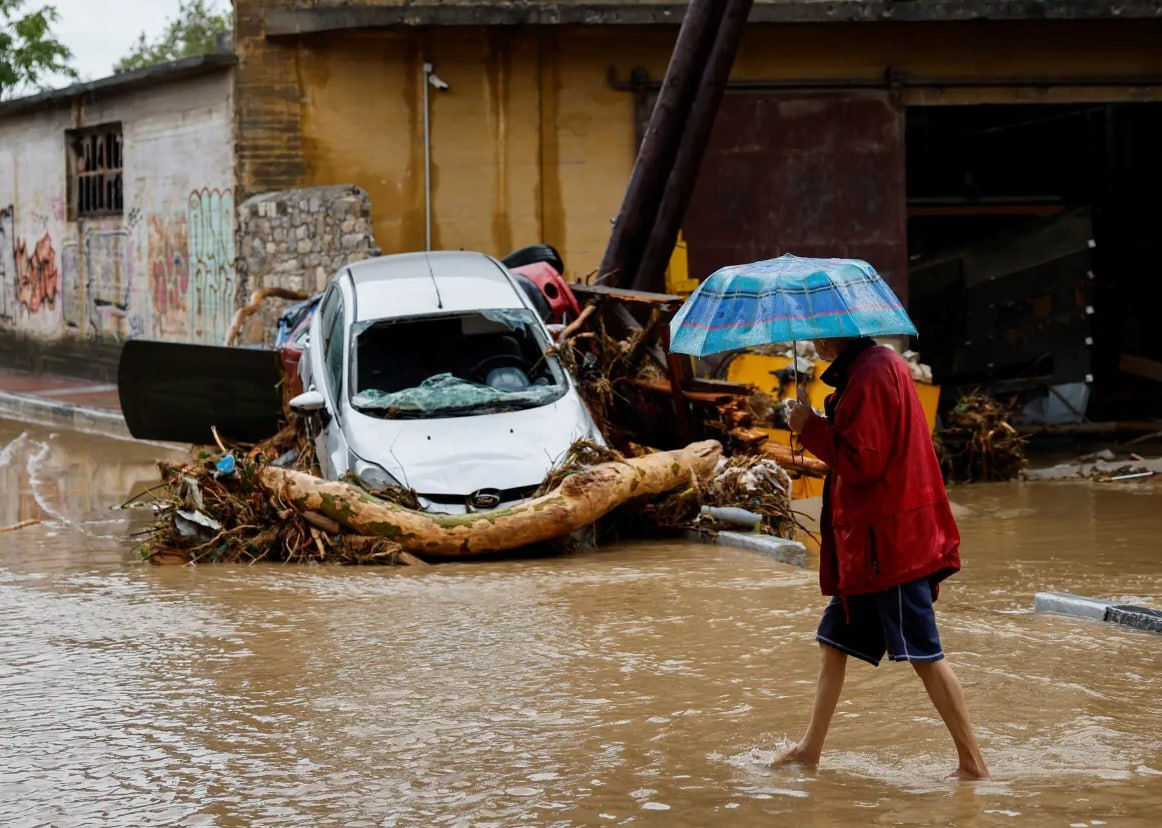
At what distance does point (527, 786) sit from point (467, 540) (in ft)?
15.1

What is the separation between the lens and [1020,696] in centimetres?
627

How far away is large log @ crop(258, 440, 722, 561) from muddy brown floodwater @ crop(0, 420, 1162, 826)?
20 centimetres

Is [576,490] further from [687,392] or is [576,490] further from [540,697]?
[540,697]

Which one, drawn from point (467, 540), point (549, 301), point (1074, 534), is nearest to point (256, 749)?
point (467, 540)

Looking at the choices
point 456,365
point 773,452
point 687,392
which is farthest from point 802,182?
point 456,365

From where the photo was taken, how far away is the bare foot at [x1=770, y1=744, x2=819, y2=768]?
532 centimetres

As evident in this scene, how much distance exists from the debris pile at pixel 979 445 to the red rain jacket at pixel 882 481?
961 cm

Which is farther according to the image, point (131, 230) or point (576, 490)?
point (131, 230)

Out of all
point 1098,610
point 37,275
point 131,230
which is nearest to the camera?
point 1098,610

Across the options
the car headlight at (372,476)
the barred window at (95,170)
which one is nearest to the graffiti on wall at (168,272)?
the barred window at (95,170)

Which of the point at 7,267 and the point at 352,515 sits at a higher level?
the point at 7,267

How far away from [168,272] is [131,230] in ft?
4.73

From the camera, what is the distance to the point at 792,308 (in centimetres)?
527

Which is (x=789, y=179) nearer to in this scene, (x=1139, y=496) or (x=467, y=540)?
(x=1139, y=496)
